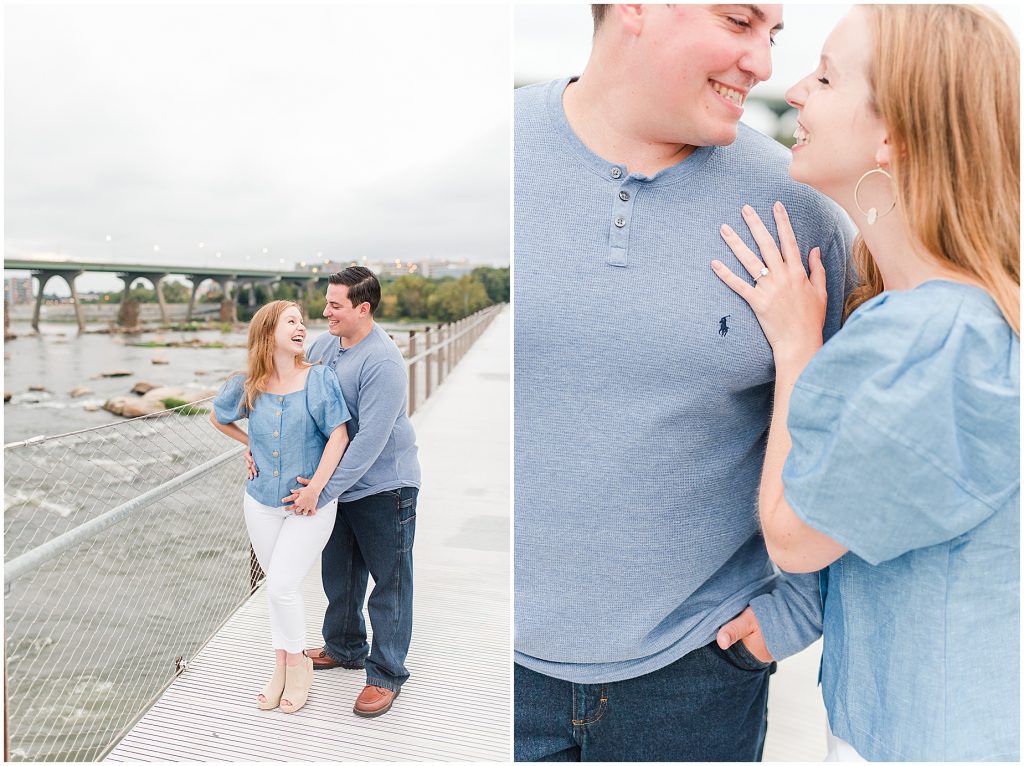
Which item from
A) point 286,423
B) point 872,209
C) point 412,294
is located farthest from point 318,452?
point 872,209

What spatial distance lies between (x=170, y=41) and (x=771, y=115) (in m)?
1.38

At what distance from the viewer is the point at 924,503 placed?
0.89 m

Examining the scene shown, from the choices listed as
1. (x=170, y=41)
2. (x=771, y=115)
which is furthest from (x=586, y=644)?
(x=170, y=41)

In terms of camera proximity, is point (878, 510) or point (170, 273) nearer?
point (878, 510)

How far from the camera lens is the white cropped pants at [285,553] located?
66.8 inches

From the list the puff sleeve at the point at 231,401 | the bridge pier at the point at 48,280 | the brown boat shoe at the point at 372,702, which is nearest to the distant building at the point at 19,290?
the bridge pier at the point at 48,280

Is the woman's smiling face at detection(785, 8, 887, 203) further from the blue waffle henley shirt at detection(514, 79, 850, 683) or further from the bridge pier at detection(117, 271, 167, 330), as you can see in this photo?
the bridge pier at detection(117, 271, 167, 330)

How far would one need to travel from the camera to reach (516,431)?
122 centimetres

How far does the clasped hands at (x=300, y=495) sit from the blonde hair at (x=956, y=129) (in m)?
1.25

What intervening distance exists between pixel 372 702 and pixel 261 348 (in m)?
0.81

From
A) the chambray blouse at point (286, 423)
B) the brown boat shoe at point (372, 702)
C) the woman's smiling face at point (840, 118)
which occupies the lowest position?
the brown boat shoe at point (372, 702)

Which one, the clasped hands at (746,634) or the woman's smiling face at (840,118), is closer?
the woman's smiling face at (840,118)

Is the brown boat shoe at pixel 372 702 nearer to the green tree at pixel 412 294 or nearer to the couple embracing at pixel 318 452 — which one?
Result: the couple embracing at pixel 318 452

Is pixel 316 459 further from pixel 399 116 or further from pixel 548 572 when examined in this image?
pixel 399 116
